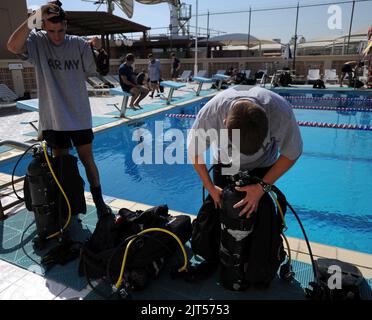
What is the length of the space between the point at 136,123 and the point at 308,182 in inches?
188

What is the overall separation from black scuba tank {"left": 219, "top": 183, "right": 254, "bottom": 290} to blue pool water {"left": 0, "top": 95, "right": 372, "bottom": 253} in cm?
182

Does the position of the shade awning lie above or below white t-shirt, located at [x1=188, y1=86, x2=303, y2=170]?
above

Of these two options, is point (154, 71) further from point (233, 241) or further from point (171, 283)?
point (233, 241)

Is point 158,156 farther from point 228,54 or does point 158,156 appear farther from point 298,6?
point 228,54

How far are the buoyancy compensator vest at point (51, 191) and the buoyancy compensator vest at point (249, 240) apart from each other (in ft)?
4.37

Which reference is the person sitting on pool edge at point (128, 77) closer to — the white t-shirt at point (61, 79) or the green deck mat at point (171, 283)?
the white t-shirt at point (61, 79)

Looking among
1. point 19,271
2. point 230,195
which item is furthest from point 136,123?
point 230,195

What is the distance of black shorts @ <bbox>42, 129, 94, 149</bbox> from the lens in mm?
2619

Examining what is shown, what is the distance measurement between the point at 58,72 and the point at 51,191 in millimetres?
961

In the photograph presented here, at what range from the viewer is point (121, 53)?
28.8 meters

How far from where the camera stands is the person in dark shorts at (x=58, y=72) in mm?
2299

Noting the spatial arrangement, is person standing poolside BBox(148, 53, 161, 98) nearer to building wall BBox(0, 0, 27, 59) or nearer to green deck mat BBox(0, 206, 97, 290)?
building wall BBox(0, 0, 27, 59)

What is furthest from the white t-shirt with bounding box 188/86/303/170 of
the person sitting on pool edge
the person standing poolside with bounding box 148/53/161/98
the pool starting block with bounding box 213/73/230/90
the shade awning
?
the shade awning

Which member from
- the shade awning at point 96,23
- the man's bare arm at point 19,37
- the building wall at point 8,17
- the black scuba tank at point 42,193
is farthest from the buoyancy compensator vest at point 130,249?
the shade awning at point 96,23
